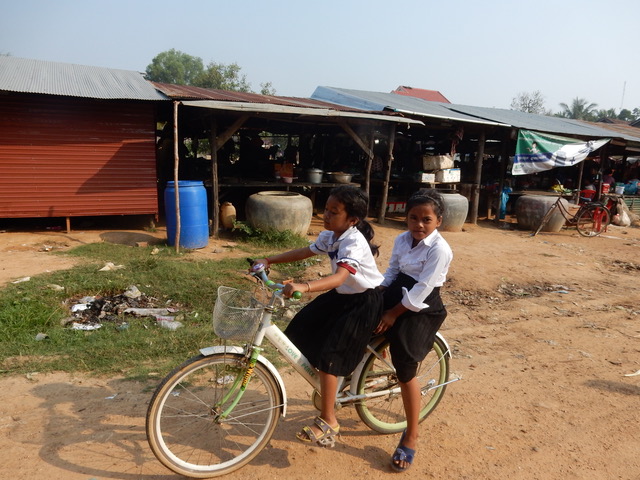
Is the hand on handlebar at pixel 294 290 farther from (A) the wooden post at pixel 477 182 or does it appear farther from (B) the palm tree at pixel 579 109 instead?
(B) the palm tree at pixel 579 109

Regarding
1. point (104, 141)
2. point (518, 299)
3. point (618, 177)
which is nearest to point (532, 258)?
point (518, 299)

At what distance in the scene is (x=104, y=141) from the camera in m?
8.38

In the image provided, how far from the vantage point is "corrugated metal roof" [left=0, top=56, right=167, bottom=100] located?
7488mm

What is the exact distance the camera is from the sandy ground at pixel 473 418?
2480 millimetres

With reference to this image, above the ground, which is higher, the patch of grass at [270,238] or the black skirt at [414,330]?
the black skirt at [414,330]

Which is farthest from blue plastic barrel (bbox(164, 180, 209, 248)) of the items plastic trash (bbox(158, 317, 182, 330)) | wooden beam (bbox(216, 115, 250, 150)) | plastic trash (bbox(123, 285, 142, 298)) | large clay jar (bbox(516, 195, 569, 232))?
large clay jar (bbox(516, 195, 569, 232))

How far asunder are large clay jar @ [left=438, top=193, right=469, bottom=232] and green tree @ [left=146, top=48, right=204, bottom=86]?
44111mm

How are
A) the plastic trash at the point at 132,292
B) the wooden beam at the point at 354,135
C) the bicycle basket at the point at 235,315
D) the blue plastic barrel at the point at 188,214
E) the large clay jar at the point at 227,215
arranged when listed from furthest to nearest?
the wooden beam at the point at 354,135, the large clay jar at the point at 227,215, the blue plastic barrel at the point at 188,214, the plastic trash at the point at 132,292, the bicycle basket at the point at 235,315

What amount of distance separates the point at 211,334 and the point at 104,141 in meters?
5.98

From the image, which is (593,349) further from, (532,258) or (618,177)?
(618,177)

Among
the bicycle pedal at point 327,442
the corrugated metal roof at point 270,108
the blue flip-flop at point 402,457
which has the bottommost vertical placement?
the blue flip-flop at point 402,457

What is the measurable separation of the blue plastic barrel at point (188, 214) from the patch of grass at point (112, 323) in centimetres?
107

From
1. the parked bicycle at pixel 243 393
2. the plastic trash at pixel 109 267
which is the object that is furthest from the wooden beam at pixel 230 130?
the parked bicycle at pixel 243 393

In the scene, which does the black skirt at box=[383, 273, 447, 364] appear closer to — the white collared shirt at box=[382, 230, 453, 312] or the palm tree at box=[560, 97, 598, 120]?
the white collared shirt at box=[382, 230, 453, 312]
